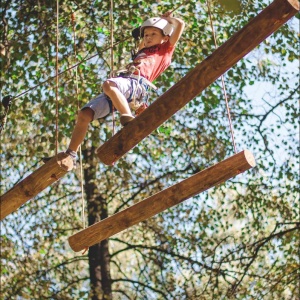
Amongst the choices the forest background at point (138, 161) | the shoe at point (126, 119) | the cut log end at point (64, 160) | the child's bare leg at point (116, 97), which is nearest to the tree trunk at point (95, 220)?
the forest background at point (138, 161)

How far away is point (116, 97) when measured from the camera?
5.35 m

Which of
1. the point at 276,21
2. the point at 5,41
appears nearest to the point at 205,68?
the point at 276,21

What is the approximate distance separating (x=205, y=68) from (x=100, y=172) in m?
6.94

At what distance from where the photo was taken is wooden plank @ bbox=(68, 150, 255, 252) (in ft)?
16.0

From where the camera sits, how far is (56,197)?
11.8 meters

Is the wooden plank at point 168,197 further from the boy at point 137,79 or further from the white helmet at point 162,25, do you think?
the white helmet at point 162,25

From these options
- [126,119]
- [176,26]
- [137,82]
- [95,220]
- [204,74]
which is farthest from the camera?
[95,220]

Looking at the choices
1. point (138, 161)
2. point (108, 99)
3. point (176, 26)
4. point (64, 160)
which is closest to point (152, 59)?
point (176, 26)

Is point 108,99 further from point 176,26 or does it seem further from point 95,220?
point 95,220

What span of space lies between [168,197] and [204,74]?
1.01 m

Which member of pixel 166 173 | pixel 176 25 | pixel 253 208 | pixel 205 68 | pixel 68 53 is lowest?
pixel 205 68

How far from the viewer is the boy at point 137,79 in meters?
5.39

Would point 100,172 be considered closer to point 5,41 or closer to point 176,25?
point 5,41

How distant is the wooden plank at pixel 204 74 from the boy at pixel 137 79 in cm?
18
